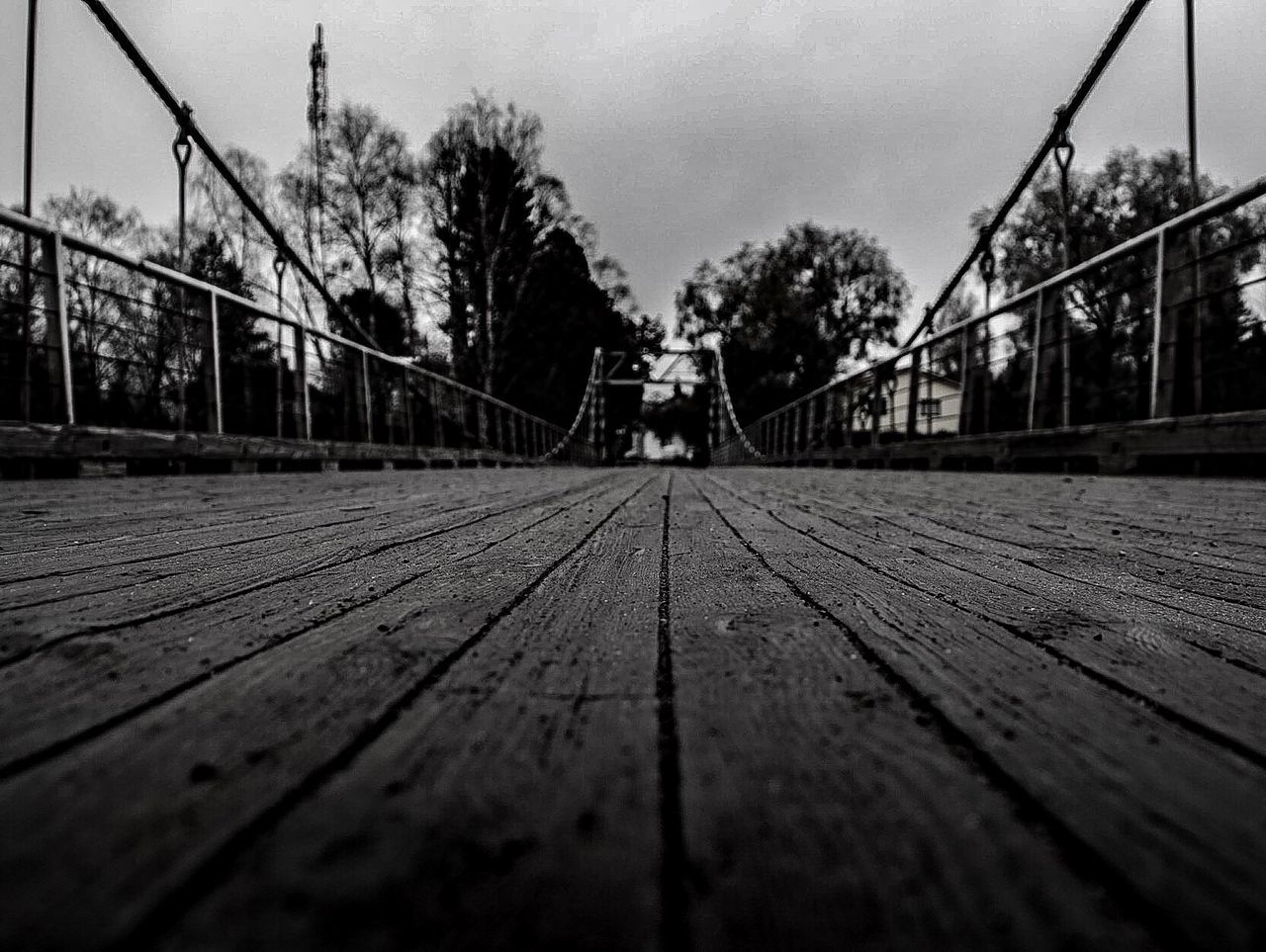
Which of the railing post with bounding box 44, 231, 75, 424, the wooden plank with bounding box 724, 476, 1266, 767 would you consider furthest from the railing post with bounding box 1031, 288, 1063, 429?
the railing post with bounding box 44, 231, 75, 424

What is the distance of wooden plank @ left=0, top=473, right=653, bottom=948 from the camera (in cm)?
32

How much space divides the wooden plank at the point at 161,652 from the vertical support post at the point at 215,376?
4.06 m

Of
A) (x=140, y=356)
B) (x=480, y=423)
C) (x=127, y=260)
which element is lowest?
(x=480, y=423)

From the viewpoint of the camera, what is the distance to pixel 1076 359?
607 cm

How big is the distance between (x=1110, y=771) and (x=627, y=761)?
12.1 inches

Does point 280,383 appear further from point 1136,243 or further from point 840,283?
point 840,283

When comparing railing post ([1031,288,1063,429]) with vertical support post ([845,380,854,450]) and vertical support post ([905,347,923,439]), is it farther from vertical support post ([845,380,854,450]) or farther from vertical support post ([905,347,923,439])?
vertical support post ([845,380,854,450])

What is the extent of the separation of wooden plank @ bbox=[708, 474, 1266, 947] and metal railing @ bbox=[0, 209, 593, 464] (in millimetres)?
4160

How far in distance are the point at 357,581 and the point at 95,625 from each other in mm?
330

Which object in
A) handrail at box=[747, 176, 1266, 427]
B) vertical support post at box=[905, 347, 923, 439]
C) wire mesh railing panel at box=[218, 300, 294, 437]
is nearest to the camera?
handrail at box=[747, 176, 1266, 427]

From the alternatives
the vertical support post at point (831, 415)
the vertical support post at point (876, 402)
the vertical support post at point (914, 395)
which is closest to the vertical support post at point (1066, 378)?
the vertical support post at point (914, 395)

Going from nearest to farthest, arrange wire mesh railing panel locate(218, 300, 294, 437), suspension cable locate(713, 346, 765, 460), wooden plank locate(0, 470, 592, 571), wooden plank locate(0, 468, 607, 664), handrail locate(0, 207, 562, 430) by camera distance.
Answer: wooden plank locate(0, 468, 607, 664), wooden plank locate(0, 470, 592, 571), handrail locate(0, 207, 562, 430), wire mesh railing panel locate(218, 300, 294, 437), suspension cable locate(713, 346, 765, 460)

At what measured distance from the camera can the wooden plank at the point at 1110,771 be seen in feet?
1.13

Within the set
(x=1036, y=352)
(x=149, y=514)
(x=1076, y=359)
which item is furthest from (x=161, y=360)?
(x=1076, y=359)
